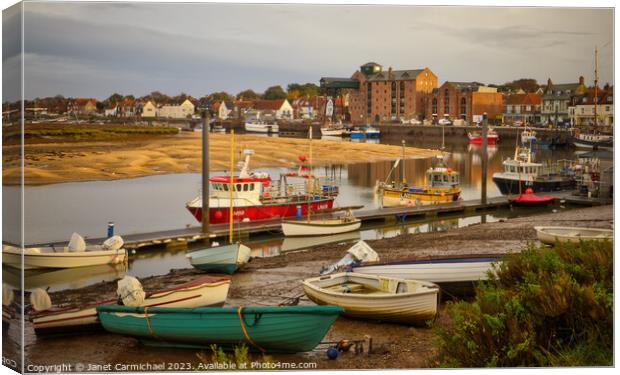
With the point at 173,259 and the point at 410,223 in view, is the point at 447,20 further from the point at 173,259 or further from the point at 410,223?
the point at 410,223

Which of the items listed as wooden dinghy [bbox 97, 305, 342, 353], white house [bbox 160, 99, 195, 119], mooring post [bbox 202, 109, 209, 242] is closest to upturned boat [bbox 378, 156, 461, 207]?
mooring post [bbox 202, 109, 209, 242]

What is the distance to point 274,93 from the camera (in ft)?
37.1

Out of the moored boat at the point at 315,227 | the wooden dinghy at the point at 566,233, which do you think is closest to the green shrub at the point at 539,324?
the wooden dinghy at the point at 566,233

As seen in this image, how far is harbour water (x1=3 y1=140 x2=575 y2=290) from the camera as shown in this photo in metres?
11.0

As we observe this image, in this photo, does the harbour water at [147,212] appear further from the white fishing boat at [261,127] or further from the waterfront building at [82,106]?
the white fishing boat at [261,127]

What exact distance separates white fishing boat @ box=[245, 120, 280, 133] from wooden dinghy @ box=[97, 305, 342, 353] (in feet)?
12.3

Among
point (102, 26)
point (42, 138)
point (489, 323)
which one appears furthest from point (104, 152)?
point (489, 323)

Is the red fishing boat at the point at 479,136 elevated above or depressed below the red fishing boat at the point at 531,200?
above

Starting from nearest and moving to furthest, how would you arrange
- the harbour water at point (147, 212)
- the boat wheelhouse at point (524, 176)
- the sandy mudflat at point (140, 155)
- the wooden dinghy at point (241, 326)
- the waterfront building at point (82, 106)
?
the wooden dinghy at point (241, 326)
the sandy mudflat at point (140, 155)
the waterfront building at point (82, 106)
the harbour water at point (147, 212)
the boat wheelhouse at point (524, 176)

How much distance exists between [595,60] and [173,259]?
305 inches

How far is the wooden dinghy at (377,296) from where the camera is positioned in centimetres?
1065

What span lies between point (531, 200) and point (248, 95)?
12.0 metres

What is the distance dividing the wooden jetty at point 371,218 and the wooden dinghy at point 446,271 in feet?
7.41

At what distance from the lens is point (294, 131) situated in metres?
15.1
